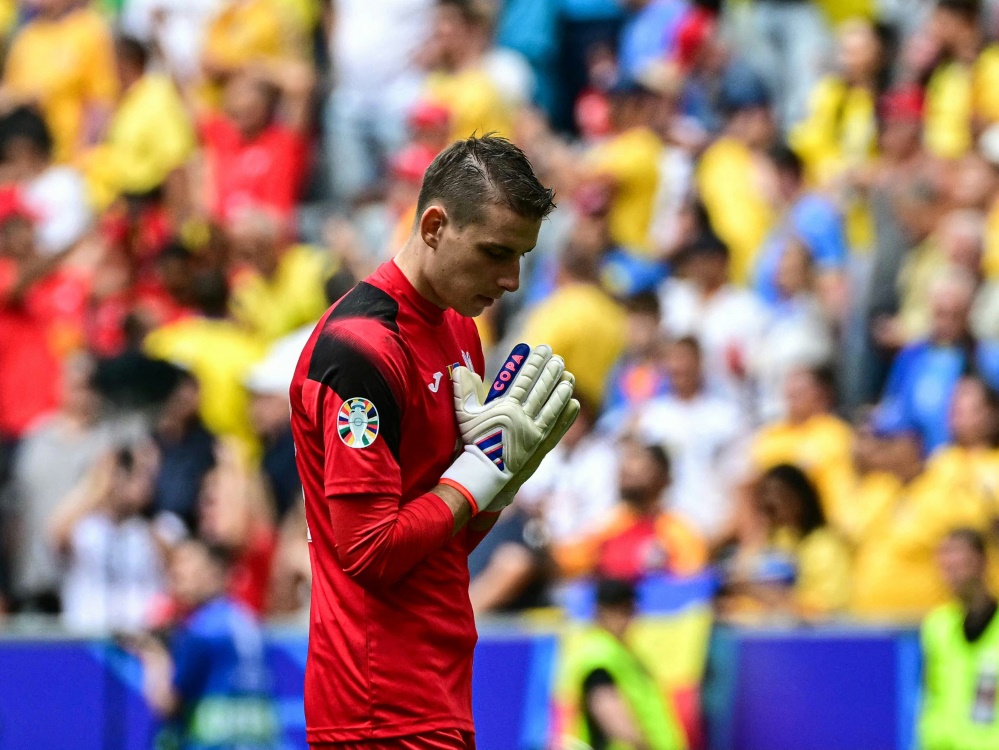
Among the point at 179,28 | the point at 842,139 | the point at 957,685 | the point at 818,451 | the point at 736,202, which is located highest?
the point at 179,28

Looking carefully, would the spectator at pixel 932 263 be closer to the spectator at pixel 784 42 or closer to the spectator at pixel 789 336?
the spectator at pixel 789 336

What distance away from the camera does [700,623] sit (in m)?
7.19

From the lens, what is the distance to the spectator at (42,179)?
1137 cm

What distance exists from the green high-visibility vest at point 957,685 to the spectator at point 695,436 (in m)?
1.56

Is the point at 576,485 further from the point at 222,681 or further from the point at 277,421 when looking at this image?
the point at 222,681

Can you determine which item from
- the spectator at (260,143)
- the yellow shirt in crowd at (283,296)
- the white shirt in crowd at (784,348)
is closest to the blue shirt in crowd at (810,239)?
the white shirt in crowd at (784,348)

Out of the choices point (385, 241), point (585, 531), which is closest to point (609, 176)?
point (385, 241)

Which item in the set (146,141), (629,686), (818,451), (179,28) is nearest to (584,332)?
(818,451)

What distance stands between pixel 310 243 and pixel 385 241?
2.34 ft

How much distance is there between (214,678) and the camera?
25.2ft

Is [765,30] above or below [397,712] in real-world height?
above

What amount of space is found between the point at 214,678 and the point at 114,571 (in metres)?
1.24

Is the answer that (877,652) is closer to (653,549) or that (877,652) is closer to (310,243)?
(653,549)

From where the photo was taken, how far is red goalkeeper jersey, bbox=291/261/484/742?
10.8 ft
